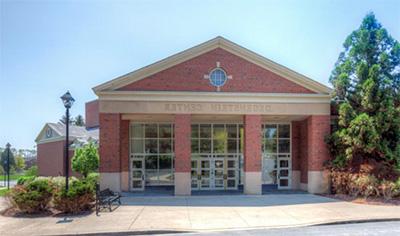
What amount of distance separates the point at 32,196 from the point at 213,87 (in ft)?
37.2

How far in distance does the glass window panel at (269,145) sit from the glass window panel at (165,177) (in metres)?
7.22

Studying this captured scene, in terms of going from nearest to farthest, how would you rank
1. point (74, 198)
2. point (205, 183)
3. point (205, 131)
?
point (74, 198) < point (205, 183) < point (205, 131)

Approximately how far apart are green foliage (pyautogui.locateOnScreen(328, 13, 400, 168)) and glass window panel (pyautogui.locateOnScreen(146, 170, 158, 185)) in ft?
39.6

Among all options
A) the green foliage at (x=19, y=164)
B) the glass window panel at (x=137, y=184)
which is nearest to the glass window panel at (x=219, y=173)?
the glass window panel at (x=137, y=184)

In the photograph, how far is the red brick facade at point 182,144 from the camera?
18500 millimetres

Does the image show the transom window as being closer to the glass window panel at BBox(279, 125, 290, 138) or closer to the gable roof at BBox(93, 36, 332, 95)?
the gable roof at BBox(93, 36, 332, 95)

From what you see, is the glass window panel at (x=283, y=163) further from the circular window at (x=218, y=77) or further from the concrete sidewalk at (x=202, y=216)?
the circular window at (x=218, y=77)

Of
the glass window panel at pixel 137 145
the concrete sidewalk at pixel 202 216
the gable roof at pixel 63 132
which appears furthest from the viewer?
the gable roof at pixel 63 132

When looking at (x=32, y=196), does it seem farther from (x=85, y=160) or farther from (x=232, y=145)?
(x=85, y=160)

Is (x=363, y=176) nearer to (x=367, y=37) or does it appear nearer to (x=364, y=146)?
(x=364, y=146)

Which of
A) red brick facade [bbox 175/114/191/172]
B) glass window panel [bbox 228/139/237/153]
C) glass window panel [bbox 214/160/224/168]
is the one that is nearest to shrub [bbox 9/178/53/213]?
red brick facade [bbox 175/114/191/172]

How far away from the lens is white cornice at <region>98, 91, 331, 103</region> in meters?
18.6

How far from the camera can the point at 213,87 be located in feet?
63.2

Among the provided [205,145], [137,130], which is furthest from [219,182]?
[137,130]
